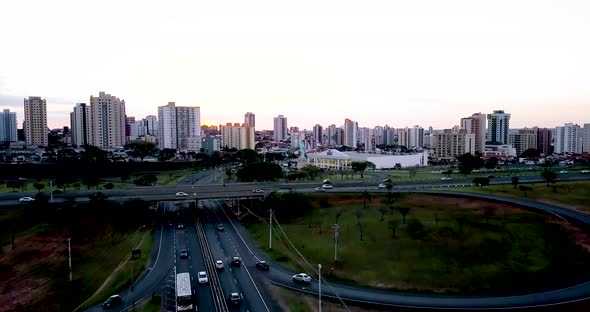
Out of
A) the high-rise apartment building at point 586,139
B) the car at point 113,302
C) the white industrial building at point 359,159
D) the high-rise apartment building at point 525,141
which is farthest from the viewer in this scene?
the high-rise apartment building at point 525,141

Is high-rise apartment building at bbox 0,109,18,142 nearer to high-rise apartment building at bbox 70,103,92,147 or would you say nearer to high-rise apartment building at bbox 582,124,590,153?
high-rise apartment building at bbox 70,103,92,147

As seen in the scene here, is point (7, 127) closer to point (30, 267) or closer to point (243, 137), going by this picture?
point (243, 137)

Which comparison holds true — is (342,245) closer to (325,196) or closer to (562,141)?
(325,196)

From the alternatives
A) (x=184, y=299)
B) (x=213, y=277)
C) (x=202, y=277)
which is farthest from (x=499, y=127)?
(x=184, y=299)

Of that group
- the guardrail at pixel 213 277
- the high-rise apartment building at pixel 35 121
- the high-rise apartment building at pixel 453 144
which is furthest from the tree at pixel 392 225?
the high-rise apartment building at pixel 35 121

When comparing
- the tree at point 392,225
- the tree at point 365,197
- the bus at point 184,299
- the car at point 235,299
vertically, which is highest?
the tree at point 365,197

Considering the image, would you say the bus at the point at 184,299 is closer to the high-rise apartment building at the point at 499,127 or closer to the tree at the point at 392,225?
the tree at the point at 392,225

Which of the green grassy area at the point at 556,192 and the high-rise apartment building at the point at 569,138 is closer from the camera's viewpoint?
the green grassy area at the point at 556,192

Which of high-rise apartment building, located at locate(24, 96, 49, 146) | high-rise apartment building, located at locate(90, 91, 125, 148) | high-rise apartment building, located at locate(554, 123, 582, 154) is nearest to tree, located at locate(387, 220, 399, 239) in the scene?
high-rise apartment building, located at locate(90, 91, 125, 148)
